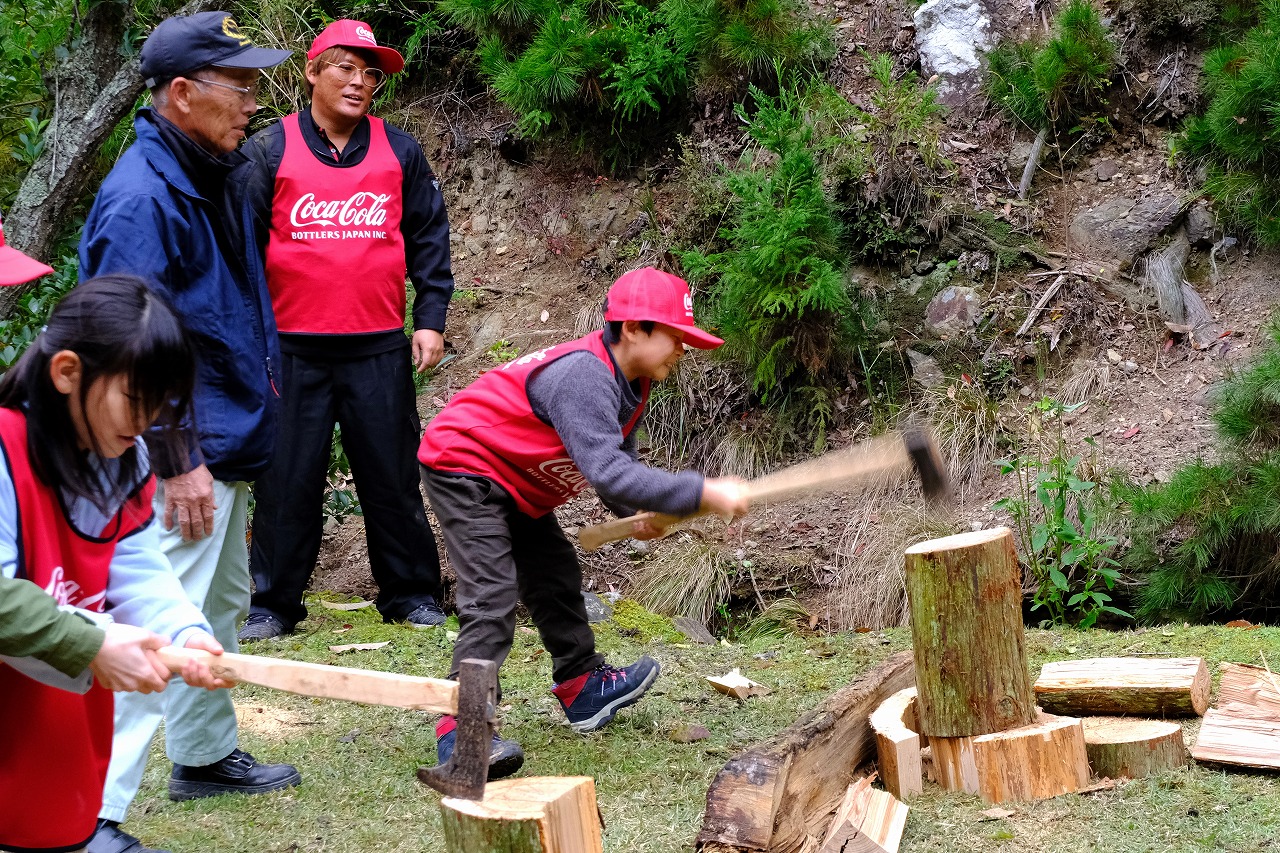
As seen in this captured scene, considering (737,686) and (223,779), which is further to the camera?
(737,686)

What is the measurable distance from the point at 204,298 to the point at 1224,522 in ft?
14.0

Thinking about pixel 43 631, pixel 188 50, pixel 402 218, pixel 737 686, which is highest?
pixel 188 50

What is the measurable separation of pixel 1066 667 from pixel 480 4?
6.47m

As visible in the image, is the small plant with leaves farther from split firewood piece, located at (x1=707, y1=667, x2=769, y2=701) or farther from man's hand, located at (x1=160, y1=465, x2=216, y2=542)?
man's hand, located at (x1=160, y1=465, x2=216, y2=542)

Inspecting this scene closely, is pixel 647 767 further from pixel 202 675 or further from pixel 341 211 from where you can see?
pixel 341 211

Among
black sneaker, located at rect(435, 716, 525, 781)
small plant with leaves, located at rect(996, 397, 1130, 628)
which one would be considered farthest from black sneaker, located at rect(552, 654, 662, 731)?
small plant with leaves, located at rect(996, 397, 1130, 628)

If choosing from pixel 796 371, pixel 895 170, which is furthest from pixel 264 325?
pixel 895 170

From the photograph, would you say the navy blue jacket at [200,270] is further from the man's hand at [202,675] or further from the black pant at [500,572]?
the man's hand at [202,675]

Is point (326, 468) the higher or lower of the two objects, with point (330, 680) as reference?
lower

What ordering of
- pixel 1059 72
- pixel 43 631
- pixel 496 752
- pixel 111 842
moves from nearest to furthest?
pixel 43 631 → pixel 111 842 → pixel 496 752 → pixel 1059 72

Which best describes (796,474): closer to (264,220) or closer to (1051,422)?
(264,220)

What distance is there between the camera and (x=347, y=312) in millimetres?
4750

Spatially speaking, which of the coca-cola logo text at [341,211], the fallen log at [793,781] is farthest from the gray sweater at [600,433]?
the coca-cola logo text at [341,211]

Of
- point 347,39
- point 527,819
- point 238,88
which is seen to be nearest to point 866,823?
point 527,819
